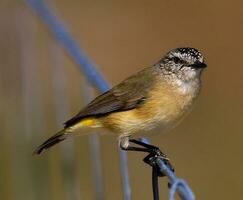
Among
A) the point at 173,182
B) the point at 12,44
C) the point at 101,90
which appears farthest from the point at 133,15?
the point at 173,182

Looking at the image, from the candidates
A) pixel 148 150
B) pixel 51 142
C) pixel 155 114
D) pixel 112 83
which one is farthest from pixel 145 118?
pixel 112 83

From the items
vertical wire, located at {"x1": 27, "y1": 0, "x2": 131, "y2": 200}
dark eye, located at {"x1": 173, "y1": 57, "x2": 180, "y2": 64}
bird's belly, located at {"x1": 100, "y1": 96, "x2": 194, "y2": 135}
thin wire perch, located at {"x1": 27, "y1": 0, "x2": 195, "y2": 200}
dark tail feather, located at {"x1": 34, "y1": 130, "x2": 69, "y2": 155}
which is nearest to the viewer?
thin wire perch, located at {"x1": 27, "y1": 0, "x2": 195, "y2": 200}

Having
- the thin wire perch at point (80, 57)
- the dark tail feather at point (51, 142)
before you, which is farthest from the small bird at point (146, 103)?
the thin wire perch at point (80, 57)

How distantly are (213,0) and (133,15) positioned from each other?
0.83 m

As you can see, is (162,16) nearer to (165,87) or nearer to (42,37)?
(42,37)

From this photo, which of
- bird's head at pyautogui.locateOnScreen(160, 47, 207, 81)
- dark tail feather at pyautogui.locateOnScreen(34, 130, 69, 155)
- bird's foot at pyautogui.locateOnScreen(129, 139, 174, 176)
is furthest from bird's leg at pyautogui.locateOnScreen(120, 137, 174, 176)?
bird's head at pyautogui.locateOnScreen(160, 47, 207, 81)

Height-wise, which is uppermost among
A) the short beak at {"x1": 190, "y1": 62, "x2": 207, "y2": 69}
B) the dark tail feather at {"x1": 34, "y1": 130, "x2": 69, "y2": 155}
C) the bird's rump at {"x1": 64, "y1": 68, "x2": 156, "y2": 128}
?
the short beak at {"x1": 190, "y1": 62, "x2": 207, "y2": 69}

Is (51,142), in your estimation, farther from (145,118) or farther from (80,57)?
(80,57)

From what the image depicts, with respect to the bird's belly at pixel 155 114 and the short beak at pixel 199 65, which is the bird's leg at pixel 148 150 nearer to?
the bird's belly at pixel 155 114

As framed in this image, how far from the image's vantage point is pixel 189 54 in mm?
3969

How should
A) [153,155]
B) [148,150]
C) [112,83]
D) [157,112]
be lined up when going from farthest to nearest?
[112,83] → [157,112] → [148,150] → [153,155]

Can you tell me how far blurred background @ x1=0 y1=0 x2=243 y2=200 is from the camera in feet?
13.5

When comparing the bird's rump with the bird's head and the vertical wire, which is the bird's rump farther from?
the vertical wire

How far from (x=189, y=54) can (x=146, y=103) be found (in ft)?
0.98
